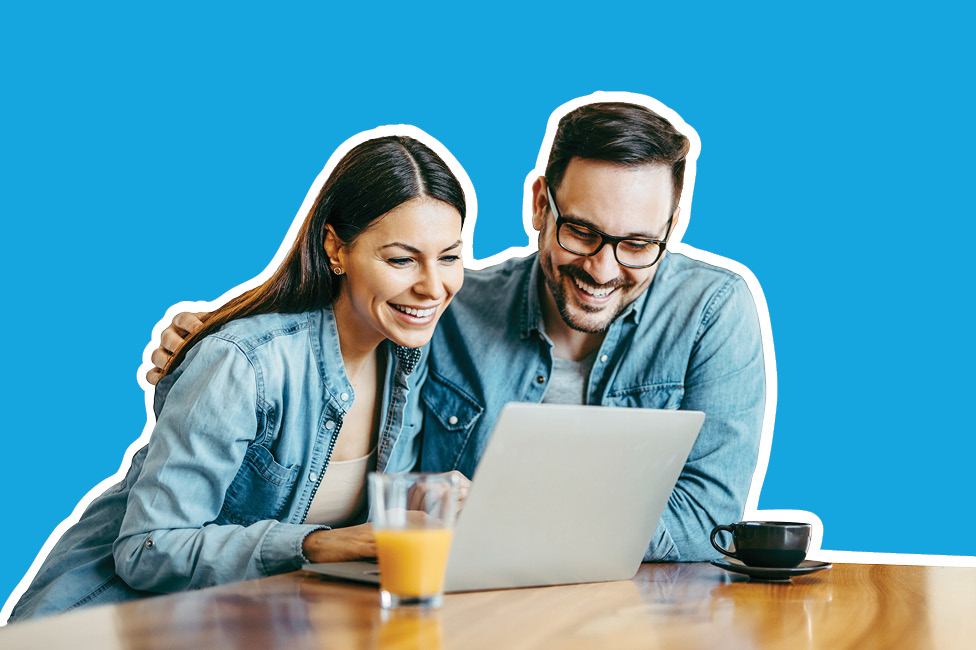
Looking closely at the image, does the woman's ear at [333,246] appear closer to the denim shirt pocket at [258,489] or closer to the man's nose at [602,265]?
the denim shirt pocket at [258,489]

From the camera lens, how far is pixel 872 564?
60.6 inches

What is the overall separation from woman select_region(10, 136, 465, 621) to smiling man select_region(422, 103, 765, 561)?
20 cm

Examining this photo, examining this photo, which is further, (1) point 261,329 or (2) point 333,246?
(2) point 333,246

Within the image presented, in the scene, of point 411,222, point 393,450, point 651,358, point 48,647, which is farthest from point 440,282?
point 48,647

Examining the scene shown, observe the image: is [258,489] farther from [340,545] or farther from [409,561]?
[409,561]

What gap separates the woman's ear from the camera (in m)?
1.84

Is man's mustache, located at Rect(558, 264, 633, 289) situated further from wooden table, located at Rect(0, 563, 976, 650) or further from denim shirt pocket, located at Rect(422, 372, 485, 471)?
wooden table, located at Rect(0, 563, 976, 650)

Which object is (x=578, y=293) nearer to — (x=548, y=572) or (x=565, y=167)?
(x=565, y=167)

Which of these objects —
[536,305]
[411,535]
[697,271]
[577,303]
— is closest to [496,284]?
[536,305]

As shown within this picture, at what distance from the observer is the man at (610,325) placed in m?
2.00

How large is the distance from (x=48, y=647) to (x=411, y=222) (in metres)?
1.05

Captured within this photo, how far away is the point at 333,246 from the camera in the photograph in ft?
6.05

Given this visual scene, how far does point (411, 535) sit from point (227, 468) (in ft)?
2.22

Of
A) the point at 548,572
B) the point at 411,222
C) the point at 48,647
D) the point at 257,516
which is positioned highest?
the point at 411,222
